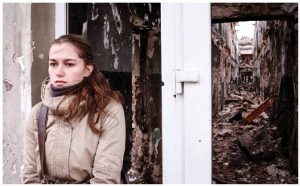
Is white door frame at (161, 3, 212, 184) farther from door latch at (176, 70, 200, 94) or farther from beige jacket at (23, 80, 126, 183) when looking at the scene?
beige jacket at (23, 80, 126, 183)

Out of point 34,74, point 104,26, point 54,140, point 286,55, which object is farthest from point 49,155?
point 286,55

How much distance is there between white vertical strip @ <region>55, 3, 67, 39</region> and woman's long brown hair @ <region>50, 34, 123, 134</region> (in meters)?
0.09

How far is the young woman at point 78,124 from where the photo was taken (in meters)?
1.52

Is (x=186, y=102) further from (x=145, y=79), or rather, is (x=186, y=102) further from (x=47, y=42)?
(x=145, y=79)

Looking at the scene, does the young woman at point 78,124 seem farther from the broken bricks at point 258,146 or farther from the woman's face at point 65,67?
the broken bricks at point 258,146

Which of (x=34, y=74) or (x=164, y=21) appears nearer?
(x=164, y=21)

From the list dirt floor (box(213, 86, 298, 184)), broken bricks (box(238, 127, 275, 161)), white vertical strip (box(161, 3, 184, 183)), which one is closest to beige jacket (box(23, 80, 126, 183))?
white vertical strip (box(161, 3, 184, 183))

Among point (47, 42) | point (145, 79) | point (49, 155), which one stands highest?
point (47, 42)

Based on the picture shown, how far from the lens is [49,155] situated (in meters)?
1.56

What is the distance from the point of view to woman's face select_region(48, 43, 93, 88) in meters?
1.54

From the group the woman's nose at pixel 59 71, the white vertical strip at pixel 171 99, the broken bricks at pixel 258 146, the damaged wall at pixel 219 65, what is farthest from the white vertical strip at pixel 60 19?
the damaged wall at pixel 219 65

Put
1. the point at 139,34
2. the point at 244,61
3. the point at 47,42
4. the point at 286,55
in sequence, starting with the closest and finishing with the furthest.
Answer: the point at 47,42
the point at 139,34
the point at 286,55
the point at 244,61

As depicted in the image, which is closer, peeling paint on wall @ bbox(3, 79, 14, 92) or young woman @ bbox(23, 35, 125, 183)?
young woman @ bbox(23, 35, 125, 183)

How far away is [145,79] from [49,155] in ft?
3.48
